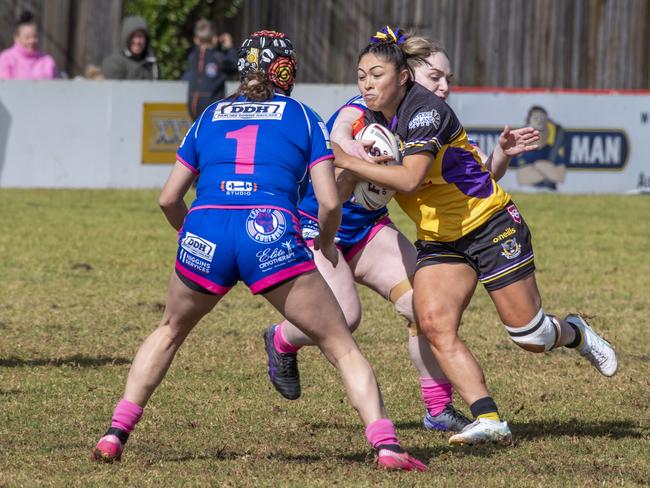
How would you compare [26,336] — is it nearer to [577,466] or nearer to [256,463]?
[256,463]

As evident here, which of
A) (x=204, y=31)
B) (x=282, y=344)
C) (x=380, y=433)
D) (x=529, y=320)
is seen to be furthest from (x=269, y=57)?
(x=204, y=31)

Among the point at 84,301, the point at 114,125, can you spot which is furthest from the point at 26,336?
the point at 114,125

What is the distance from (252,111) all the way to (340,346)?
99 cm

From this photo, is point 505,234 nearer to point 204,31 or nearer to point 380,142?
point 380,142

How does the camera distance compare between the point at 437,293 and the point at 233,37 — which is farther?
the point at 233,37

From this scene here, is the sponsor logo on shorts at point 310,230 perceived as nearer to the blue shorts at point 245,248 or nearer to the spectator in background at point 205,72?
the blue shorts at point 245,248

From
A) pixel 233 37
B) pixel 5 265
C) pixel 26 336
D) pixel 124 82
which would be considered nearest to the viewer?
pixel 26 336

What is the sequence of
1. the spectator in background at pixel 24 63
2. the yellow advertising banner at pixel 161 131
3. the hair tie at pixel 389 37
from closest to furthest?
the hair tie at pixel 389 37, the yellow advertising banner at pixel 161 131, the spectator in background at pixel 24 63

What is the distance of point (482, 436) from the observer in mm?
5945

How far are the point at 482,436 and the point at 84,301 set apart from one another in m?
4.71

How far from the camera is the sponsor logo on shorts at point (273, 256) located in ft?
16.9

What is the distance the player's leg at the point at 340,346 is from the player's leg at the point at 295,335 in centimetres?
132

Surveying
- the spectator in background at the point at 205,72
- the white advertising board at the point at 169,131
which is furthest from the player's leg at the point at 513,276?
the spectator in background at the point at 205,72

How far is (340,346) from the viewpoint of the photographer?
5297mm
